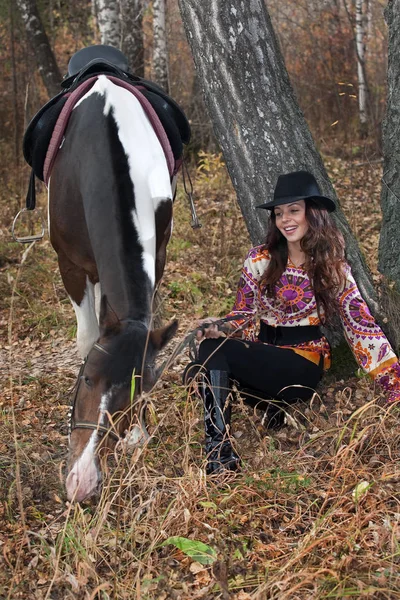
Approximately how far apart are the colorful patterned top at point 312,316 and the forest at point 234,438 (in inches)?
7.2

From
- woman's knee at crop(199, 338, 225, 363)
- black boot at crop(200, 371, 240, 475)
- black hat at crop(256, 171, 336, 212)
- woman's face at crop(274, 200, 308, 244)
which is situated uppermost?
black hat at crop(256, 171, 336, 212)

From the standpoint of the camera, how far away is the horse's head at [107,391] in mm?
2352

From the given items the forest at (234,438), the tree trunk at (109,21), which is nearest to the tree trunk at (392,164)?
the forest at (234,438)

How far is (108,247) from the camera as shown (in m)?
2.80

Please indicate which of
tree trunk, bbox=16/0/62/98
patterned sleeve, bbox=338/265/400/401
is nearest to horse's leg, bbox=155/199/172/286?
patterned sleeve, bbox=338/265/400/401

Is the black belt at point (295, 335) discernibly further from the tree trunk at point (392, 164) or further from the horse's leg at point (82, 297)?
the horse's leg at point (82, 297)

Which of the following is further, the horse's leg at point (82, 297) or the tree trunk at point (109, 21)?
the tree trunk at point (109, 21)

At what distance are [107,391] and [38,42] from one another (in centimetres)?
801

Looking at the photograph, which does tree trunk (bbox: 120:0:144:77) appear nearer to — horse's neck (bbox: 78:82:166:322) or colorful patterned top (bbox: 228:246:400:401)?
horse's neck (bbox: 78:82:166:322)

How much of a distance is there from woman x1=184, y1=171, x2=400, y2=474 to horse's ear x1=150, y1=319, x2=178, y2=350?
0.57m

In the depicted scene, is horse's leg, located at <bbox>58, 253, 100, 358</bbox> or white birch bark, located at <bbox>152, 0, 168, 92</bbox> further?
white birch bark, located at <bbox>152, 0, 168, 92</bbox>

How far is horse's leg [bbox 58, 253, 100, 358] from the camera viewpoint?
367cm

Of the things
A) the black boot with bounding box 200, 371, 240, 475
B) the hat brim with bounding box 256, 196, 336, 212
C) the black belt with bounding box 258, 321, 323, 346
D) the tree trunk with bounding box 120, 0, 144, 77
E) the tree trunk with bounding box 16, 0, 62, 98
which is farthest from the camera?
the tree trunk with bounding box 16, 0, 62, 98

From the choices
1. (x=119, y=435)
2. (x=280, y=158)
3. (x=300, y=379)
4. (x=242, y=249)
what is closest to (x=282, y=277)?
(x=300, y=379)
